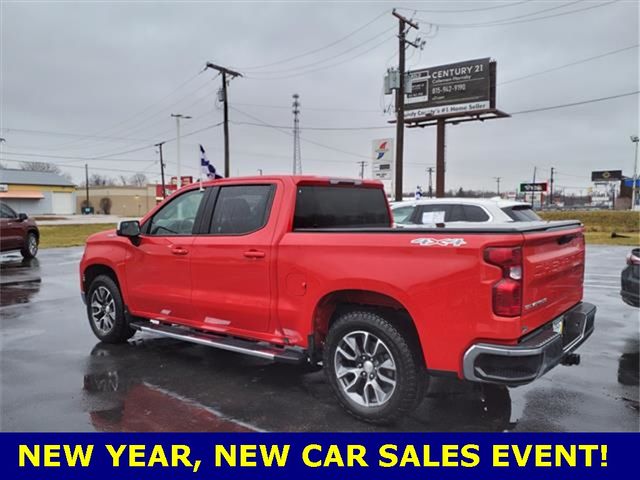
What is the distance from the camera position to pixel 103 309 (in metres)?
6.44

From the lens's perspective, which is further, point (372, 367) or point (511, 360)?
point (372, 367)

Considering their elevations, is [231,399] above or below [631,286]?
below

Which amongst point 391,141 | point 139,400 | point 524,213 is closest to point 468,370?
point 139,400

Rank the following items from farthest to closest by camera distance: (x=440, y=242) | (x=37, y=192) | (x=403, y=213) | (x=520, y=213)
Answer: (x=37, y=192)
(x=403, y=213)
(x=520, y=213)
(x=440, y=242)

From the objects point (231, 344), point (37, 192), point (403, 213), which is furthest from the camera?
point (37, 192)

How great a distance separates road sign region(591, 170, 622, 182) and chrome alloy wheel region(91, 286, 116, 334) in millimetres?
95641

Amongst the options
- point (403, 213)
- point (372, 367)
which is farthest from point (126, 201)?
point (372, 367)

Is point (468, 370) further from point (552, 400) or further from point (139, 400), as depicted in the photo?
point (139, 400)

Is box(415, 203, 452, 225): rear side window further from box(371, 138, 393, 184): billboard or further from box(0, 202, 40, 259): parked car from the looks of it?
box(0, 202, 40, 259): parked car

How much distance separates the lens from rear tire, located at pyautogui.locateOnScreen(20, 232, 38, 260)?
15.8m

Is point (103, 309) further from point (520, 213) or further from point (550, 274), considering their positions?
point (520, 213)

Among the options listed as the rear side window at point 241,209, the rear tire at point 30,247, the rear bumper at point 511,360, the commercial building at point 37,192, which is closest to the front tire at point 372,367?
the rear bumper at point 511,360

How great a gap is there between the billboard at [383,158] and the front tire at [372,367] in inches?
613

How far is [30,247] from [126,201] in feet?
275
